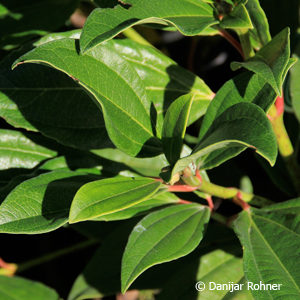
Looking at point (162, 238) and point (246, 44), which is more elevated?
point (246, 44)

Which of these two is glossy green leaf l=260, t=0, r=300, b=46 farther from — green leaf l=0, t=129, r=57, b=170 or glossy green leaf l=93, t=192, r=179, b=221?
green leaf l=0, t=129, r=57, b=170

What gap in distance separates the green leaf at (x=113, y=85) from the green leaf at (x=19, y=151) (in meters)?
0.33

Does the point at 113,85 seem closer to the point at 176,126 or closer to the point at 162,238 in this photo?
the point at 176,126

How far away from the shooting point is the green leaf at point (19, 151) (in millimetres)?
1007

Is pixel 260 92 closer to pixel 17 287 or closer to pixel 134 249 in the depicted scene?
pixel 134 249

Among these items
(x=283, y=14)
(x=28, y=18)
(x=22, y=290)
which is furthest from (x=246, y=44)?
(x=22, y=290)

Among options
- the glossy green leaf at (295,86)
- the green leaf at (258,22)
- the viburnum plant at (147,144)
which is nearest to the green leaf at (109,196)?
the viburnum plant at (147,144)

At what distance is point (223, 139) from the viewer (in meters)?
0.62

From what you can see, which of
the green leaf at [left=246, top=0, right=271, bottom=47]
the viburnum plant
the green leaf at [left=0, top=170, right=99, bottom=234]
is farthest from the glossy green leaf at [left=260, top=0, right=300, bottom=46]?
the green leaf at [left=0, top=170, right=99, bottom=234]

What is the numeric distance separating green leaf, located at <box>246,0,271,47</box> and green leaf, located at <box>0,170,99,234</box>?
41 cm

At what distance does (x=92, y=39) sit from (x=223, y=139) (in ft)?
0.72

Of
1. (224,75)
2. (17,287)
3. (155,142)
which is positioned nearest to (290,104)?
(224,75)

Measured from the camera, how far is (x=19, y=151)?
1017 millimetres

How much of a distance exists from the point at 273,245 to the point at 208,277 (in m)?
0.24
